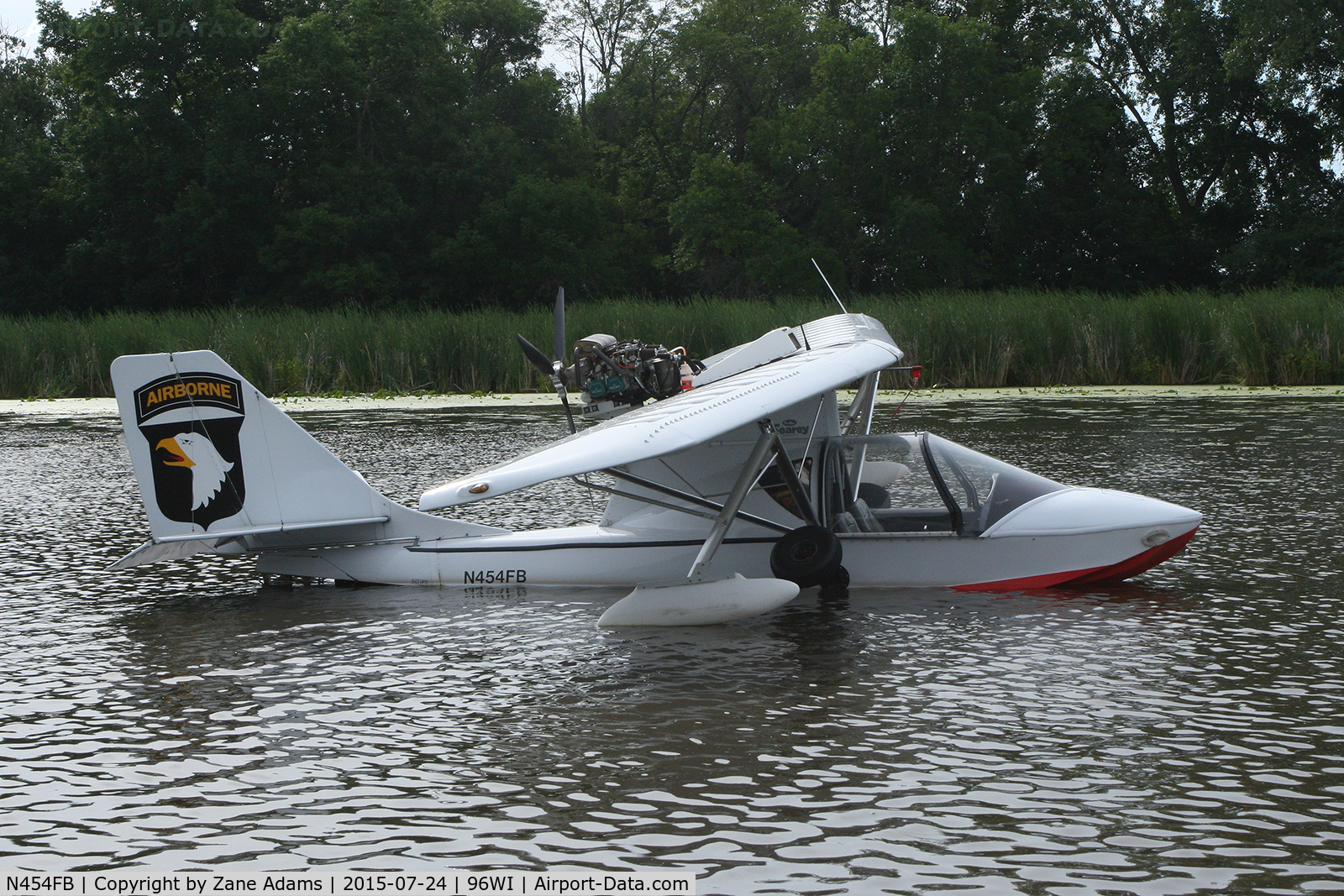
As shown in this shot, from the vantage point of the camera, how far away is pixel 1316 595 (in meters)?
8.11

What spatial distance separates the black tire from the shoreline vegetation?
17925mm

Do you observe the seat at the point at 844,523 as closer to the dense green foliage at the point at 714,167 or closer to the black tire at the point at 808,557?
the black tire at the point at 808,557

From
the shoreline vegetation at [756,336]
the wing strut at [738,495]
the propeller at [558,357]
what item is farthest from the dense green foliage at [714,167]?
the wing strut at [738,495]

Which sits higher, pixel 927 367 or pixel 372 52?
pixel 372 52

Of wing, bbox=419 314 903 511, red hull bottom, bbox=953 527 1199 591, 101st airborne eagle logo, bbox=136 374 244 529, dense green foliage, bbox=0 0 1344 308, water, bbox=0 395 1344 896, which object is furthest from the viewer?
dense green foliage, bbox=0 0 1344 308

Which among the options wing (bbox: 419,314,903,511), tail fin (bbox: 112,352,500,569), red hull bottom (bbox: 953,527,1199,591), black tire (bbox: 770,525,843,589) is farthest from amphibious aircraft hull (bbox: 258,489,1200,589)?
wing (bbox: 419,314,903,511)

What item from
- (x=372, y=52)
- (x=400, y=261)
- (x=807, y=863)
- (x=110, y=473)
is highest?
(x=372, y=52)

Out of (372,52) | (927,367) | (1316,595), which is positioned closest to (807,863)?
(1316,595)

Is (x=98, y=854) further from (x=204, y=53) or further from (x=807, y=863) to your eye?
(x=204, y=53)

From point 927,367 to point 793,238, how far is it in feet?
73.8

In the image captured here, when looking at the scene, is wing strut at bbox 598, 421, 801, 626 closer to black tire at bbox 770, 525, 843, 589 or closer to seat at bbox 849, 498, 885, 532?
black tire at bbox 770, 525, 843, 589

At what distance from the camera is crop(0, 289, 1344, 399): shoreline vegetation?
80.7 feet

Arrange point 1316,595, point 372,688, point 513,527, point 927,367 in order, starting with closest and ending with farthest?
point 372,688 < point 1316,595 < point 513,527 < point 927,367

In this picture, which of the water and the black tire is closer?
the water
